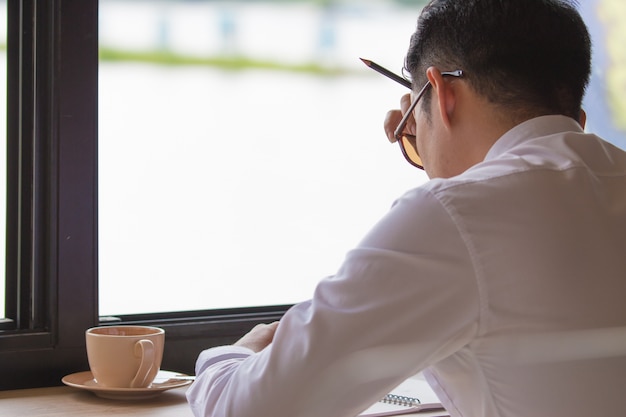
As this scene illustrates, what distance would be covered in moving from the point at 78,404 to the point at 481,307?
76cm

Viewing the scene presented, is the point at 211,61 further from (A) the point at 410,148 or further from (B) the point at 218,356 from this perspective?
(B) the point at 218,356

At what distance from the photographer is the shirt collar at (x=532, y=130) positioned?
965 mm

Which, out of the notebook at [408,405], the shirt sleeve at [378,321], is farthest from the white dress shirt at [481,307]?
the notebook at [408,405]

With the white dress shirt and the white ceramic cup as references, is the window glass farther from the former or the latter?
→ the white dress shirt

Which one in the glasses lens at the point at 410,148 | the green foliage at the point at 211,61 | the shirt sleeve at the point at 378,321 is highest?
the green foliage at the point at 211,61

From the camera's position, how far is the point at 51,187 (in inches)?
57.7

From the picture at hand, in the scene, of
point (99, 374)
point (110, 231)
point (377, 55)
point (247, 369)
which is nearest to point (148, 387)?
point (99, 374)

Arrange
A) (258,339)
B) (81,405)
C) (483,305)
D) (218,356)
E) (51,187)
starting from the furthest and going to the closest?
(51,187)
(81,405)
(258,339)
(218,356)
(483,305)

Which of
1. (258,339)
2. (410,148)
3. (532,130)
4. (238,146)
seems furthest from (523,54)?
(238,146)

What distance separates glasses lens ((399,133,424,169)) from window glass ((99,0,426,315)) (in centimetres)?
57

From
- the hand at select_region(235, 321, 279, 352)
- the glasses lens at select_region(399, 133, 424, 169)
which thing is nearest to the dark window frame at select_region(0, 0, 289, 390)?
the hand at select_region(235, 321, 279, 352)

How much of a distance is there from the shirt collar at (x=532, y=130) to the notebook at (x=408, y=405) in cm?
49

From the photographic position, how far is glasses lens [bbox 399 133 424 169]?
124 cm

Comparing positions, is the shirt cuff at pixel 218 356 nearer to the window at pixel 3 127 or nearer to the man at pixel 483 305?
the man at pixel 483 305
